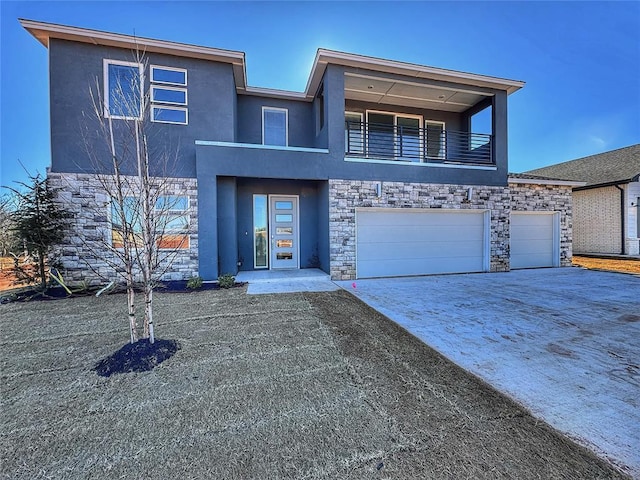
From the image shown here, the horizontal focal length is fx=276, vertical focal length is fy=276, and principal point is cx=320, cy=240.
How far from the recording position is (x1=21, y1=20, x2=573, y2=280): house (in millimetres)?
7207

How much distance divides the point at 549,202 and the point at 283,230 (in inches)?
397

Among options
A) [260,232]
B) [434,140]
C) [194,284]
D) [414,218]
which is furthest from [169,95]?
[434,140]

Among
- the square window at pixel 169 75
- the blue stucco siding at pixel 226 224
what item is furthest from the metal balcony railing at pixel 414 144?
the square window at pixel 169 75

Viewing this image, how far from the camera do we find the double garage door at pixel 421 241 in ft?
27.9

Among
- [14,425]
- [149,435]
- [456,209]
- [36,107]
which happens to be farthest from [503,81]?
[36,107]

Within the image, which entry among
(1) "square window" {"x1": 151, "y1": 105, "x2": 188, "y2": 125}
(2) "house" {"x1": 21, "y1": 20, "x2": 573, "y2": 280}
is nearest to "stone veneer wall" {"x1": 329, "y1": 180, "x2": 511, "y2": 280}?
(2) "house" {"x1": 21, "y1": 20, "x2": 573, "y2": 280}

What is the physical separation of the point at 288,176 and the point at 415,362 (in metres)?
6.01

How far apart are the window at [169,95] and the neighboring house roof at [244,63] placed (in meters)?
0.50

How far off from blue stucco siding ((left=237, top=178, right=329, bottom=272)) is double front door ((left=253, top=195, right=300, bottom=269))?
0.18 metres

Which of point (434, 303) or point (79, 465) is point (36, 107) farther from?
point (434, 303)

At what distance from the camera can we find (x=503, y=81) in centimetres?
897

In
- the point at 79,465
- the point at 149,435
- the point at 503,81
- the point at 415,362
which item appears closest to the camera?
the point at 79,465

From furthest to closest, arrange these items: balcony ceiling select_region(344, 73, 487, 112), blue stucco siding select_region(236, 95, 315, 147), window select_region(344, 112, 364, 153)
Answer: window select_region(344, 112, 364, 153), blue stucco siding select_region(236, 95, 315, 147), balcony ceiling select_region(344, 73, 487, 112)

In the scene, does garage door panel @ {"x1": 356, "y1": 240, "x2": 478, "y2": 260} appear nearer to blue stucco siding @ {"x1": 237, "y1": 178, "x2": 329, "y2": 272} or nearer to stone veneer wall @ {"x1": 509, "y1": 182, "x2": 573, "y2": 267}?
blue stucco siding @ {"x1": 237, "y1": 178, "x2": 329, "y2": 272}
